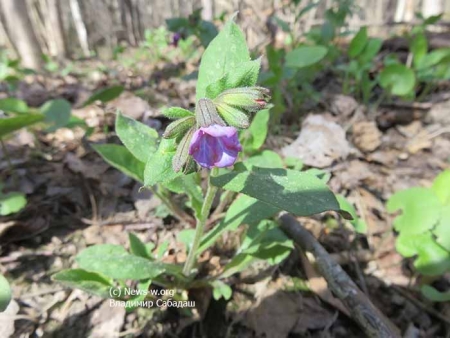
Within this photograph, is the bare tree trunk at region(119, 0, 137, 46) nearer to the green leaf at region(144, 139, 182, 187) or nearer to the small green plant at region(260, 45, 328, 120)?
the small green plant at region(260, 45, 328, 120)

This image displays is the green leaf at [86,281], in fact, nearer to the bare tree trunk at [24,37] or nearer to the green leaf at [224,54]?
the green leaf at [224,54]

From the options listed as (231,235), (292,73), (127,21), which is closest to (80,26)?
(127,21)

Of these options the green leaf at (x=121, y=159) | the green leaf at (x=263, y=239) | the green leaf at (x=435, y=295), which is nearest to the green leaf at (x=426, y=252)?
the green leaf at (x=435, y=295)

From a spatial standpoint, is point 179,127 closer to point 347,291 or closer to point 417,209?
point 347,291

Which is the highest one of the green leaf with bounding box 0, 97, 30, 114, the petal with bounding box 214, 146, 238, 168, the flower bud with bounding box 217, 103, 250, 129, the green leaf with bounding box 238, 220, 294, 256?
the flower bud with bounding box 217, 103, 250, 129

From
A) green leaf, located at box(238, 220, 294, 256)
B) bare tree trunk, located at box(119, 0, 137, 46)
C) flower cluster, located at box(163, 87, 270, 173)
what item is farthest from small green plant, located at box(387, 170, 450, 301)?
bare tree trunk, located at box(119, 0, 137, 46)

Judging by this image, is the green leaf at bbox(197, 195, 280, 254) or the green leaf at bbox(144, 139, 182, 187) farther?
the green leaf at bbox(197, 195, 280, 254)
